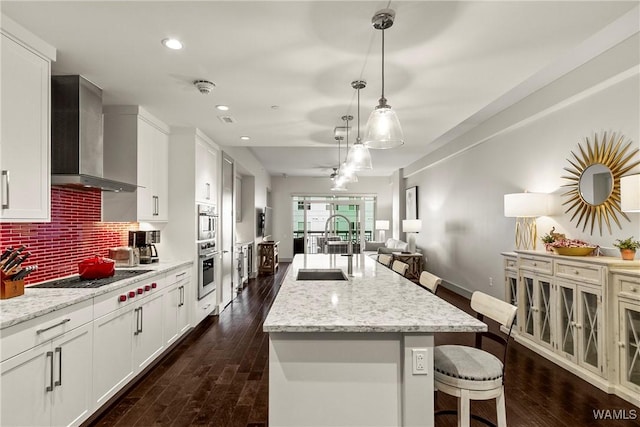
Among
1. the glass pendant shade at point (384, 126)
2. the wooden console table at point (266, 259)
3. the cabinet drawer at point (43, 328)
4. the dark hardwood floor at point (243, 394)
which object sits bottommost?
the dark hardwood floor at point (243, 394)

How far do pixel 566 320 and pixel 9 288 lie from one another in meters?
4.26

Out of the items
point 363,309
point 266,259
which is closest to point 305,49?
point 363,309

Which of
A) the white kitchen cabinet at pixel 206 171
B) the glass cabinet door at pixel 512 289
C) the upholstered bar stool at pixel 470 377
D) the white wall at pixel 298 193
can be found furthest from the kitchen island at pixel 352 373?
the white wall at pixel 298 193

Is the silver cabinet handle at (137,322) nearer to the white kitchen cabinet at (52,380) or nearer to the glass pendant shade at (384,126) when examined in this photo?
the white kitchen cabinet at (52,380)

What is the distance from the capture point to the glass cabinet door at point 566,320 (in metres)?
3.00

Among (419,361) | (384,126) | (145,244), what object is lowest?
(419,361)

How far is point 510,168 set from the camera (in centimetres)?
461

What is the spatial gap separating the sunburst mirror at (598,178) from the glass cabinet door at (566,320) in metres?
0.68

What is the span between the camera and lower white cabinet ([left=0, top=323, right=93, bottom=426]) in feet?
5.54

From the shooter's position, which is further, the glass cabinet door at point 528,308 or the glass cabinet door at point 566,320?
the glass cabinet door at point 528,308

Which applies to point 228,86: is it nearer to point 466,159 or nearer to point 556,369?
point 556,369

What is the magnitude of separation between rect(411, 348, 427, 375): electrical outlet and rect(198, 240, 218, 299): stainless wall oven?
10.6ft
